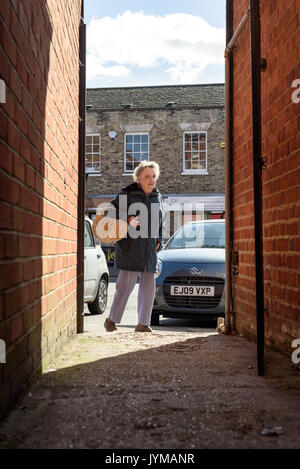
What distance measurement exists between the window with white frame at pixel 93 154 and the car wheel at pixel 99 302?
14832 mm

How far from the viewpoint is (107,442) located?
1943 millimetres

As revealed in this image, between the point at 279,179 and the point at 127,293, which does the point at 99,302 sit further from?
the point at 279,179

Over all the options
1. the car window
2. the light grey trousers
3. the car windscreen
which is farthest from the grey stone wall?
the light grey trousers

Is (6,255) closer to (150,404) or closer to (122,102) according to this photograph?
(150,404)

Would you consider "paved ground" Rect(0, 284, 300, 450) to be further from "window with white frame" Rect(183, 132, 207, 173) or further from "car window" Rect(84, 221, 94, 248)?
"window with white frame" Rect(183, 132, 207, 173)

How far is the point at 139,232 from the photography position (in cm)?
527

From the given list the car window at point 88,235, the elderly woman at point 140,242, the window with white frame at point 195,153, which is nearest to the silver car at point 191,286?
the elderly woman at point 140,242

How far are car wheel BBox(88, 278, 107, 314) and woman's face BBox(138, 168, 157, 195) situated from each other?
362 centimetres

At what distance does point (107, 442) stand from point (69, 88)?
10.4 ft

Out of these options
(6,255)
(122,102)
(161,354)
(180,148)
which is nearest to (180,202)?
(180,148)

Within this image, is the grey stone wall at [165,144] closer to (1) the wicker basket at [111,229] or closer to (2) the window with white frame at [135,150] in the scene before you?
(2) the window with white frame at [135,150]

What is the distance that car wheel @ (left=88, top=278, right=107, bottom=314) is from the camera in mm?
8516

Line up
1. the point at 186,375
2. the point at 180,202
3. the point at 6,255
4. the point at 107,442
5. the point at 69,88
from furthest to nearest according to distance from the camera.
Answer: the point at 180,202 → the point at 69,88 → the point at 186,375 → the point at 6,255 → the point at 107,442

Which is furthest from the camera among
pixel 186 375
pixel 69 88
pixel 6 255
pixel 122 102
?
pixel 122 102
